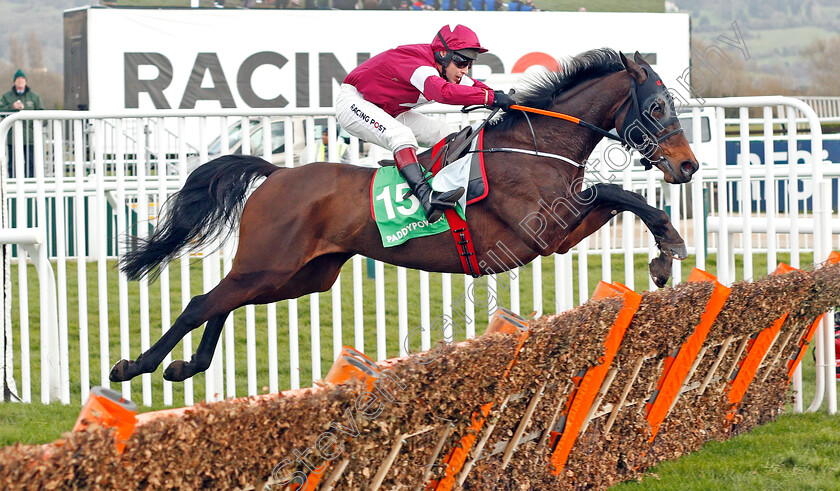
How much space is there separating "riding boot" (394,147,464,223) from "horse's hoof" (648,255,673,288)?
0.90 meters

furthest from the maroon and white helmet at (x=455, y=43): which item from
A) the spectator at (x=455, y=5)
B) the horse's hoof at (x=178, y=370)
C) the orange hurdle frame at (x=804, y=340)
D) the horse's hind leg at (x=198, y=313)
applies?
the spectator at (x=455, y=5)

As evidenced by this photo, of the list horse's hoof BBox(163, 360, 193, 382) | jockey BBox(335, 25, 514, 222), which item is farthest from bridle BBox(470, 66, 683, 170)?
horse's hoof BBox(163, 360, 193, 382)

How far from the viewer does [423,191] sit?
13.3 feet

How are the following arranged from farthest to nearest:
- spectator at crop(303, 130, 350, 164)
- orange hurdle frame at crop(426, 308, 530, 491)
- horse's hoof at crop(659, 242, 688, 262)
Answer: spectator at crop(303, 130, 350, 164)
horse's hoof at crop(659, 242, 688, 262)
orange hurdle frame at crop(426, 308, 530, 491)

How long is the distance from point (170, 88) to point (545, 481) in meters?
12.1

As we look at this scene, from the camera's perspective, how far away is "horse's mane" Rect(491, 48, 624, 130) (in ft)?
14.1

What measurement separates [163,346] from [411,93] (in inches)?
62.8

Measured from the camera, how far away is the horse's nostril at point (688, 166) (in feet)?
13.2

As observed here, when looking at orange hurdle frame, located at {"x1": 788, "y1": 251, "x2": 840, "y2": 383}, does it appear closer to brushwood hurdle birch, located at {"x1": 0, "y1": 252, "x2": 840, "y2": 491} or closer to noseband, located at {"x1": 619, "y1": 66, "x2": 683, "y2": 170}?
brushwood hurdle birch, located at {"x1": 0, "y1": 252, "x2": 840, "y2": 491}

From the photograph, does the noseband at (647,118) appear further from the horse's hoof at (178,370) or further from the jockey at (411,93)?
the horse's hoof at (178,370)

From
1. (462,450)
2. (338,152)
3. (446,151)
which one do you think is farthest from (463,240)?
(338,152)

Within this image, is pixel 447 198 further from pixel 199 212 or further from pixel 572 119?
pixel 199 212

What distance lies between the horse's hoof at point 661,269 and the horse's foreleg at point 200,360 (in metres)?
1.94

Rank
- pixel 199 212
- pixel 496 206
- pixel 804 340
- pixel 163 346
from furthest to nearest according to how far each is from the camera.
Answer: pixel 804 340
pixel 199 212
pixel 163 346
pixel 496 206
